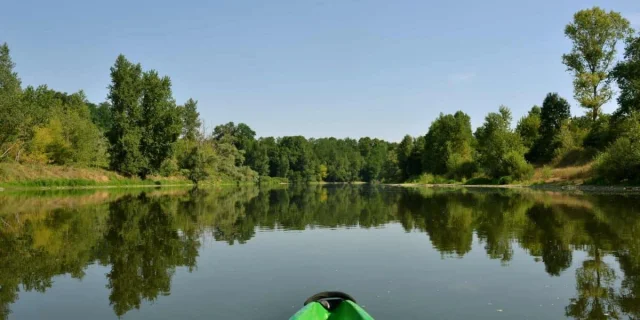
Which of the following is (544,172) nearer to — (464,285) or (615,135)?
(615,135)

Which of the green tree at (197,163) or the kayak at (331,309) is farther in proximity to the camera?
the green tree at (197,163)

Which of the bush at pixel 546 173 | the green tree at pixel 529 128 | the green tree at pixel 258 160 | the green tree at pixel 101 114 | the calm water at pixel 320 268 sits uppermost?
the green tree at pixel 101 114

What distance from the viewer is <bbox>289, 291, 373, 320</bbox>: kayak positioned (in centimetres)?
670

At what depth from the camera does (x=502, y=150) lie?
219 feet

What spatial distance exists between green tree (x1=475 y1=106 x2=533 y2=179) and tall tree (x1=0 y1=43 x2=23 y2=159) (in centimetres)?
6031

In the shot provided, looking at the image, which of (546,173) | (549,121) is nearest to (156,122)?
(546,173)

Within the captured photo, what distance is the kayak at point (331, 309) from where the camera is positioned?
22.0 ft

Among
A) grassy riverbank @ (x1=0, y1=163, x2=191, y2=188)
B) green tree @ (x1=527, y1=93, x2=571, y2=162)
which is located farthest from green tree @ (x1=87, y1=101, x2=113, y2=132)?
green tree @ (x1=527, y1=93, x2=571, y2=162)

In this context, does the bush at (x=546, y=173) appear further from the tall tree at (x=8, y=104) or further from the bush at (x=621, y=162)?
the tall tree at (x=8, y=104)

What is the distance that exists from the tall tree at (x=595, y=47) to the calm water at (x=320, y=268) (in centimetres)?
4782

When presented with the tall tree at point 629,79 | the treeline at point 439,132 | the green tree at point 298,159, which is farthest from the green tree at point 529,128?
the green tree at point 298,159

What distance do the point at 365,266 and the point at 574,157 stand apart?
193 feet

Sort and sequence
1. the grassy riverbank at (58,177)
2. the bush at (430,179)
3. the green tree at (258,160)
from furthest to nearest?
the green tree at (258,160) < the bush at (430,179) < the grassy riverbank at (58,177)

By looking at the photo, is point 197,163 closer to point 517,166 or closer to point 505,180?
point 505,180
